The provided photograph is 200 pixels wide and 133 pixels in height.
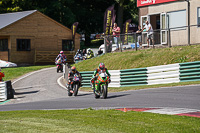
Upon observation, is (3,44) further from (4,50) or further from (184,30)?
(184,30)

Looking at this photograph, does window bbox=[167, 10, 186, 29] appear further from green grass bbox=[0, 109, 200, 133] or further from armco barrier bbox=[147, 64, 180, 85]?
green grass bbox=[0, 109, 200, 133]

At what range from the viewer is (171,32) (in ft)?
83.3

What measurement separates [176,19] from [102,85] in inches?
448

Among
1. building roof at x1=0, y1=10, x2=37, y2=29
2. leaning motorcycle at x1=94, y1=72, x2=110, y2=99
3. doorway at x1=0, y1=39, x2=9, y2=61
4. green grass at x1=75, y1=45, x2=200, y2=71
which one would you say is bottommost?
leaning motorcycle at x1=94, y1=72, x2=110, y2=99

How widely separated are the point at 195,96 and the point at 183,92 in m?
1.38

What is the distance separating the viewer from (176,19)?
88.2ft

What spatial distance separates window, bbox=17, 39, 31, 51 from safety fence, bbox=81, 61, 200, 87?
19.7 metres

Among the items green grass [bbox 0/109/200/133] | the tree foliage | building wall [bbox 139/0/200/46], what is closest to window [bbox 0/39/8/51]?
the tree foliage

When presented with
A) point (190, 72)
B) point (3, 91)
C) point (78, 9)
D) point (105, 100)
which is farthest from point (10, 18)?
point (105, 100)

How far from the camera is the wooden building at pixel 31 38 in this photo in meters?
42.6

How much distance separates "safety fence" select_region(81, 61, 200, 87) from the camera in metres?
20.7

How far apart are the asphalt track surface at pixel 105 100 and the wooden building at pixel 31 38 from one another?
14.3 meters

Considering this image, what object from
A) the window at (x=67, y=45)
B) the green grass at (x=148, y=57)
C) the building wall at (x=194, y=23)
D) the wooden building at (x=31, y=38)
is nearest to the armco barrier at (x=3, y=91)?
the green grass at (x=148, y=57)

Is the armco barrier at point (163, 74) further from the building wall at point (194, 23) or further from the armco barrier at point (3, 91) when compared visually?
the armco barrier at point (3, 91)
